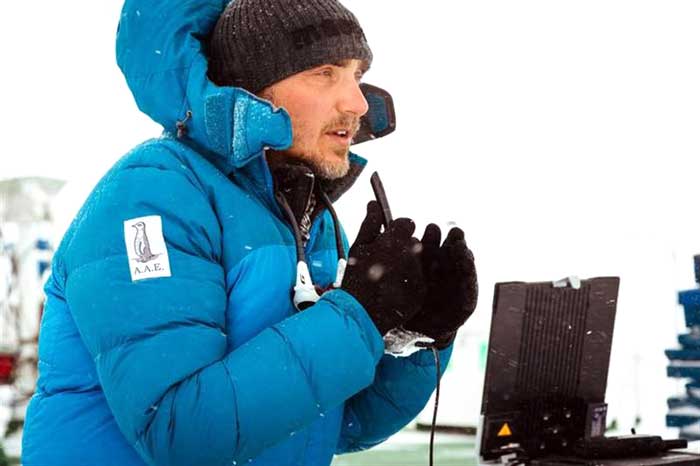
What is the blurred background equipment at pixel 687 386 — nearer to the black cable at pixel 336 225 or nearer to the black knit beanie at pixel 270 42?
the black cable at pixel 336 225

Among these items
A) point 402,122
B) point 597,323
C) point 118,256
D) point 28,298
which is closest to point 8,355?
point 28,298

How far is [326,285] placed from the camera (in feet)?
5.08

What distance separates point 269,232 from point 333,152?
0.22 meters

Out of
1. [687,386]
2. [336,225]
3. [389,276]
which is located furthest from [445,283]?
[687,386]

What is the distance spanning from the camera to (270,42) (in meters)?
1.59

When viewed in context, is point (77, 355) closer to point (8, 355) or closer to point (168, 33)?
point (168, 33)

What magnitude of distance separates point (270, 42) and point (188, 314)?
0.50 m

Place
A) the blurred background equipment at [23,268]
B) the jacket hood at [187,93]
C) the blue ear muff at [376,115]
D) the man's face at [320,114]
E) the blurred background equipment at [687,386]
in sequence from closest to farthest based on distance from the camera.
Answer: the jacket hood at [187,93] < the man's face at [320,114] < the blue ear muff at [376,115] < the blurred background equipment at [687,386] < the blurred background equipment at [23,268]

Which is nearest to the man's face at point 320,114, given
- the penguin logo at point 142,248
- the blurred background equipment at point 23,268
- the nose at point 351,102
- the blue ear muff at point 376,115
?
the nose at point 351,102

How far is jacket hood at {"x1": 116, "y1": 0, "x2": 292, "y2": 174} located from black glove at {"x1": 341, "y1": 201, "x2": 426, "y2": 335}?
0.19m

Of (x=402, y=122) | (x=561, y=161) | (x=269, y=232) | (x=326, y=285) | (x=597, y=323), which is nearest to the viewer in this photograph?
(x=269, y=232)

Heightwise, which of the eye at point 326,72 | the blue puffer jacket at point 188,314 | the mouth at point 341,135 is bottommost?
the blue puffer jacket at point 188,314

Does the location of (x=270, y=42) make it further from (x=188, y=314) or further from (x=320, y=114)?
(x=188, y=314)

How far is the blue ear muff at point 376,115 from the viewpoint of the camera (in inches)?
72.5
